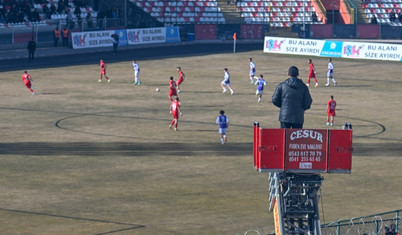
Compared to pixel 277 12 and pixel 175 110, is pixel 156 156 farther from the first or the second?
pixel 277 12

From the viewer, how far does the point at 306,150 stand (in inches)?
611

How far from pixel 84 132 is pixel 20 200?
12306mm

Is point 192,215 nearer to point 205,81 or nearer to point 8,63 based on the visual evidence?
point 205,81

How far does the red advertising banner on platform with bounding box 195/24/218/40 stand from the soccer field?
2840cm

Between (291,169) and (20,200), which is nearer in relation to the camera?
(291,169)

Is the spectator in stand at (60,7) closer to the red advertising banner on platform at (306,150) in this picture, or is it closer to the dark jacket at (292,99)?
the dark jacket at (292,99)

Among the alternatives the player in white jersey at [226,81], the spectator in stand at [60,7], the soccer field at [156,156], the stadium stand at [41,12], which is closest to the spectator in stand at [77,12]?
the stadium stand at [41,12]

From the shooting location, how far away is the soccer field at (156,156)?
24.8m

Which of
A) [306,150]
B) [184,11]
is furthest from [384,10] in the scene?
[306,150]

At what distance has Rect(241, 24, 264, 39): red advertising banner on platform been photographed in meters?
90.0

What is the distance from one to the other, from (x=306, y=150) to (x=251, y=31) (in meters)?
75.5

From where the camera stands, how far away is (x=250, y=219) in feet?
80.0

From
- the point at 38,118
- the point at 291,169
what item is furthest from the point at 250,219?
the point at 38,118

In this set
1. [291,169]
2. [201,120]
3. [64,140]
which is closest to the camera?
[291,169]
